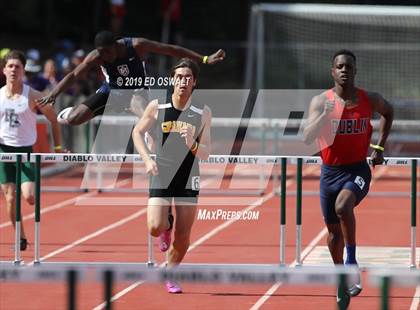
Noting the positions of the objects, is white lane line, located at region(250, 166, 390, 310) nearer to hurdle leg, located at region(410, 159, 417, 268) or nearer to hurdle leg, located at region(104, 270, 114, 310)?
hurdle leg, located at region(104, 270, 114, 310)

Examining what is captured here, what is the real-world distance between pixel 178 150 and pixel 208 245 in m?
3.80

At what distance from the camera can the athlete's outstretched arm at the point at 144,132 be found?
1001cm

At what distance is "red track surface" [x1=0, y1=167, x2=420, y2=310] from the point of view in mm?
10148

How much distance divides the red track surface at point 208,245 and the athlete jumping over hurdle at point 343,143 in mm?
654

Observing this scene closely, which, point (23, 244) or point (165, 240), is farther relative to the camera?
point (23, 244)

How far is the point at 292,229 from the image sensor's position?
50.9 feet

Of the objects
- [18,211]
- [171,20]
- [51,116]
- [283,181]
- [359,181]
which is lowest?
[18,211]

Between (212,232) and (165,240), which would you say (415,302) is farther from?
(212,232)

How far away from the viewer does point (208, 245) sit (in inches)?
553

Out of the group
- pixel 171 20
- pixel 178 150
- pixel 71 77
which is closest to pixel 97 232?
pixel 71 77

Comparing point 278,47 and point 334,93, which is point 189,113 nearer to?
point 334,93

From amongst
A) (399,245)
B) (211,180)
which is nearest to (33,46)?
(211,180)

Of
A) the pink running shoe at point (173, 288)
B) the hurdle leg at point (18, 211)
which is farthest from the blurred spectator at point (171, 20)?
the pink running shoe at point (173, 288)

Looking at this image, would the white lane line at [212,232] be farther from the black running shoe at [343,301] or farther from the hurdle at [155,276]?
the hurdle at [155,276]
